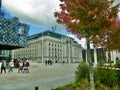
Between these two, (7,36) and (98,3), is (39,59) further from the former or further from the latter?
(98,3)

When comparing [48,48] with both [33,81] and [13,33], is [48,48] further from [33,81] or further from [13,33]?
[33,81]

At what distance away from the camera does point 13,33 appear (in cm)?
7300

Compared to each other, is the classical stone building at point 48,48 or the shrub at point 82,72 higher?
the classical stone building at point 48,48

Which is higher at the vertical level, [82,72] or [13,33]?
[13,33]

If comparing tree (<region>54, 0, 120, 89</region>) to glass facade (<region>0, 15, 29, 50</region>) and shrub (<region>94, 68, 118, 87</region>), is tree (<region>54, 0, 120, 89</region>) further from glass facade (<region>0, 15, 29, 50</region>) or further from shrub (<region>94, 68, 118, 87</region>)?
glass facade (<region>0, 15, 29, 50</region>)

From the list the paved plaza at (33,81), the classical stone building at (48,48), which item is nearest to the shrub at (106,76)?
the paved plaza at (33,81)

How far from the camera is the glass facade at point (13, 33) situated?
69.0 m

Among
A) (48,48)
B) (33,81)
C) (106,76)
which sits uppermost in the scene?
(48,48)

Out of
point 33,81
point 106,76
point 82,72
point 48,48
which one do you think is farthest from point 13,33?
point 48,48

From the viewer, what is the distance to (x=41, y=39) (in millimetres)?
139875

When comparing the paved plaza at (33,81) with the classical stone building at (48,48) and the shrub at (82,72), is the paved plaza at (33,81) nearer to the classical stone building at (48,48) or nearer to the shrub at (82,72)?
the shrub at (82,72)

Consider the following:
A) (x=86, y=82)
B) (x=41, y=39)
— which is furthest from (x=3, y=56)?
(x=86, y=82)

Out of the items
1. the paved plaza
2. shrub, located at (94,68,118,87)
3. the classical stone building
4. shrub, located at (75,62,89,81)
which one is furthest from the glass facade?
shrub, located at (94,68,118,87)

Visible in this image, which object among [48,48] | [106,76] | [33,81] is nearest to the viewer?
[106,76]
